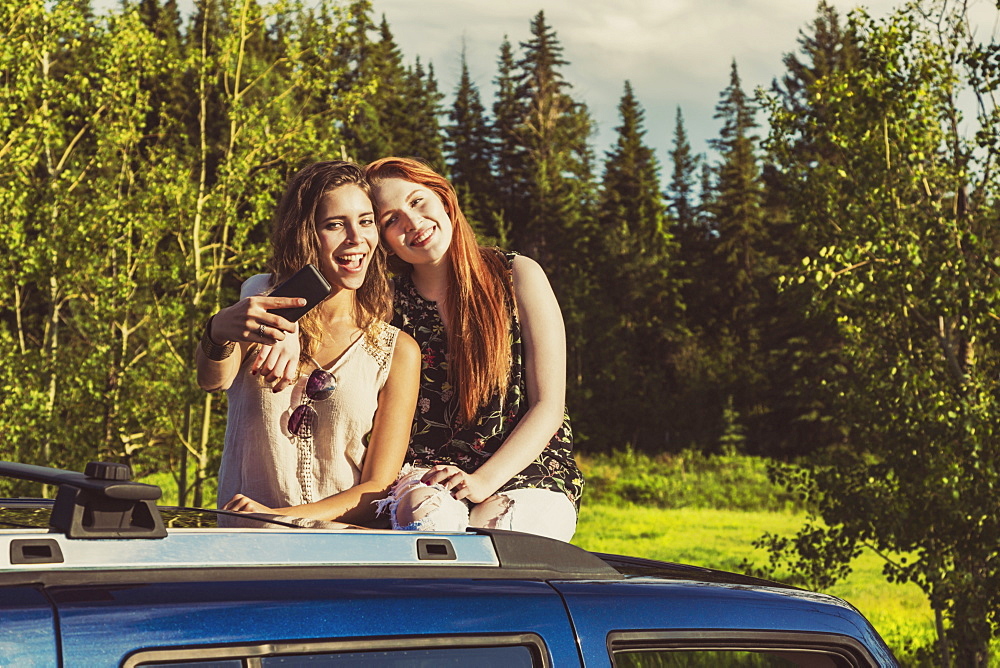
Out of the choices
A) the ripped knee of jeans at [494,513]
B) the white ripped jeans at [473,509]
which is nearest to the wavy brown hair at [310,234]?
the white ripped jeans at [473,509]

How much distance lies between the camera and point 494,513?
132 inches

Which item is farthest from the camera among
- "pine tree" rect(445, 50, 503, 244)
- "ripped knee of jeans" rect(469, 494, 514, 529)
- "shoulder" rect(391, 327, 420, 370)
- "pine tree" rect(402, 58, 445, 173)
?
"pine tree" rect(445, 50, 503, 244)

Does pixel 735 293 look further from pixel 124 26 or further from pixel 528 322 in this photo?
pixel 528 322

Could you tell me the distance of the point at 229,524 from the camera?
2434mm

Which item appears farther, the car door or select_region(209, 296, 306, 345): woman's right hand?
select_region(209, 296, 306, 345): woman's right hand

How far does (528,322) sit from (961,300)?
5322mm

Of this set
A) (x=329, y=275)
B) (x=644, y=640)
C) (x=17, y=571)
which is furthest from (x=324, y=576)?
(x=329, y=275)

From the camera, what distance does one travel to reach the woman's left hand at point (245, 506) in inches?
116

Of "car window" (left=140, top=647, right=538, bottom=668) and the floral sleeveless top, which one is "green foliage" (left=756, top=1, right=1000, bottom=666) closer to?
the floral sleeveless top

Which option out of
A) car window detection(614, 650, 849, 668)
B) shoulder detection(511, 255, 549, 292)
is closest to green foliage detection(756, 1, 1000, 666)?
shoulder detection(511, 255, 549, 292)

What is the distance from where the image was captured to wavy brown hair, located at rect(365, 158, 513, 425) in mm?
3580

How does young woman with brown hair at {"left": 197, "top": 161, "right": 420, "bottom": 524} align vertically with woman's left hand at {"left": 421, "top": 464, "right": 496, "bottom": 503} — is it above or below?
above

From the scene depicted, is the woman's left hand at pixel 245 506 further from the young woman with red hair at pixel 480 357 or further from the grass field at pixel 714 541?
the grass field at pixel 714 541

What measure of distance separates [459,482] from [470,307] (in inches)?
25.5
